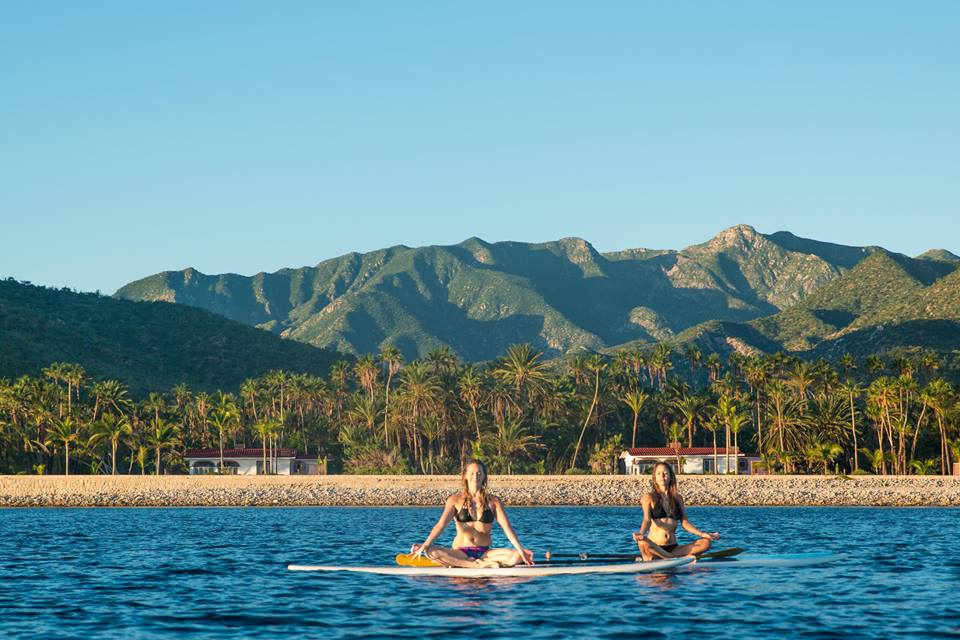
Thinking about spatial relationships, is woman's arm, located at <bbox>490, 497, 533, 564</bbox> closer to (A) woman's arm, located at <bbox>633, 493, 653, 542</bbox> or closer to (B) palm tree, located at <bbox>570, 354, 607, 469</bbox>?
(A) woman's arm, located at <bbox>633, 493, 653, 542</bbox>

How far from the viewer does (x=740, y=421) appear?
12900cm

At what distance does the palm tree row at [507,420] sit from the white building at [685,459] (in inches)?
79.7

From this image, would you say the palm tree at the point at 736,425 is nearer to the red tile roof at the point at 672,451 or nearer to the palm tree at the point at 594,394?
the red tile roof at the point at 672,451

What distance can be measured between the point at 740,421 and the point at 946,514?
5151cm

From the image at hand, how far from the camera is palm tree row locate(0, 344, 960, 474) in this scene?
408 feet

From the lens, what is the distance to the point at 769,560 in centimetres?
3241

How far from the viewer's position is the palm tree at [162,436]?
126m

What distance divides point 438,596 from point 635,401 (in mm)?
115909

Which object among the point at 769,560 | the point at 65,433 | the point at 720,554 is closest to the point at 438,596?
the point at 720,554

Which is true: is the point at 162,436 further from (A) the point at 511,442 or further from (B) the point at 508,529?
(B) the point at 508,529

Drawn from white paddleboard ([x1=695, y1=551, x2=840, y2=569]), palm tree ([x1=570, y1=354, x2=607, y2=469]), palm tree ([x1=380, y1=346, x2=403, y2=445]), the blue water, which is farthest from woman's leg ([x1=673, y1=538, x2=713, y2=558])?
palm tree ([x1=380, y1=346, x2=403, y2=445])

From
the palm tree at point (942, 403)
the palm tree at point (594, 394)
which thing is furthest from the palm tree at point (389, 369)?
the palm tree at point (942, 403)

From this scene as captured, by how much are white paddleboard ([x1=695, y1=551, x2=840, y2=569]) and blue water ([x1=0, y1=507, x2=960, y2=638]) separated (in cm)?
28

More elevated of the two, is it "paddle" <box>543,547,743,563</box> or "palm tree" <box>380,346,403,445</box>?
"palm tree" <box>380,346,403,445</box>
